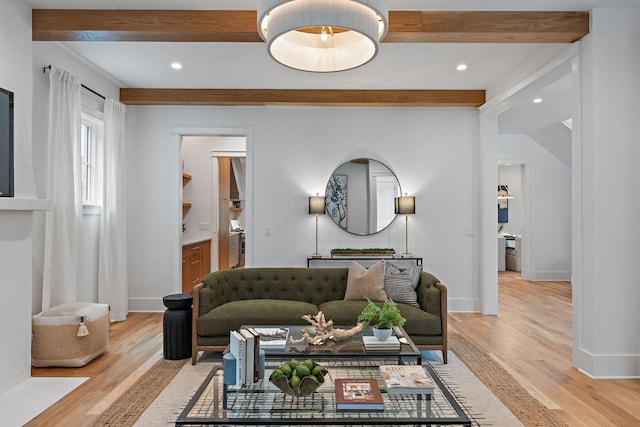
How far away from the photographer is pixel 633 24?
11.0 feet

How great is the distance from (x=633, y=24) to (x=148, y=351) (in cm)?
508

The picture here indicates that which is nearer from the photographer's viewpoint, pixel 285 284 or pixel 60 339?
pixel 60 339

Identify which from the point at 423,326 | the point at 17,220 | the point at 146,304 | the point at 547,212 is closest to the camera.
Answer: the point at 17,220

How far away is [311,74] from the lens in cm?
475

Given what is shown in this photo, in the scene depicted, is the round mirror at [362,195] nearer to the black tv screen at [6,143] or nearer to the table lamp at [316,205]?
the table lamp at [316,205]

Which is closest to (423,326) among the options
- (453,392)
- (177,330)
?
(453,392)

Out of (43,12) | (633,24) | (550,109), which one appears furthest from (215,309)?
(550,109)

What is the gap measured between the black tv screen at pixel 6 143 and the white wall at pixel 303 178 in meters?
2.63

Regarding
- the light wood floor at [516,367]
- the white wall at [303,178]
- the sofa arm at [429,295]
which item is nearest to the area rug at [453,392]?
the light wood floor at [516,367]

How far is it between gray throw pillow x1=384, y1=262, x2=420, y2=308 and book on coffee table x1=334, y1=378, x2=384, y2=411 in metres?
1.89

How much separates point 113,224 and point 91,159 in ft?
2.63

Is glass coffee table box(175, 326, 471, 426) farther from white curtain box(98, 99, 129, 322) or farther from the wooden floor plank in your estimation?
white curtain box(98, 99, 129, 322)

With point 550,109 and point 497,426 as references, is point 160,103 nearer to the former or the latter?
point 497,426

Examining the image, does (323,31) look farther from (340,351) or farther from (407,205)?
(407,205)
